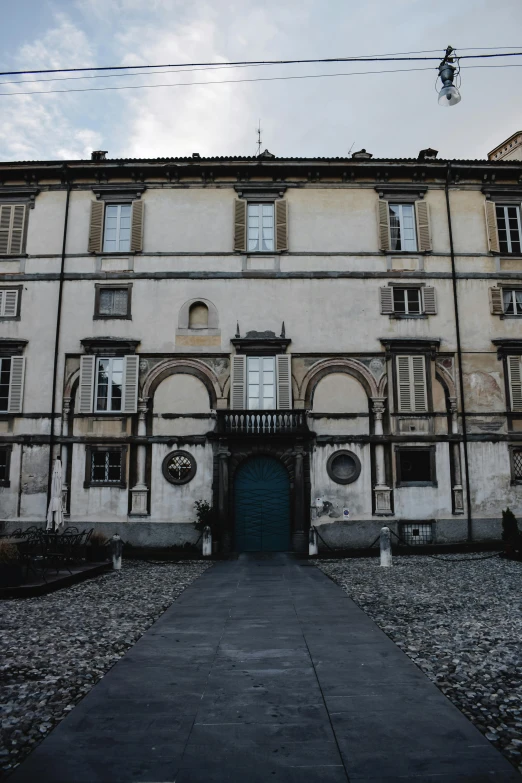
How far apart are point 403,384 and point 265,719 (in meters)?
17.5

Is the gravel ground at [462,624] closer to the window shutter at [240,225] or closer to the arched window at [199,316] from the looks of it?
the arched window at [199,316]

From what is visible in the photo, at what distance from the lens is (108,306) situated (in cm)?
2197

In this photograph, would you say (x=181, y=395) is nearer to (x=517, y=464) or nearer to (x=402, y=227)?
(x=402, y=227)

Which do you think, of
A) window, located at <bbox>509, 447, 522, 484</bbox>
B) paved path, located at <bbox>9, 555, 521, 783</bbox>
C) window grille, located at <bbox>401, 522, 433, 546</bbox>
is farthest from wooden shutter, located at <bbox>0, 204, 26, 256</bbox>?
window, located at <bbox>509, 447, 522, 484</bbox>

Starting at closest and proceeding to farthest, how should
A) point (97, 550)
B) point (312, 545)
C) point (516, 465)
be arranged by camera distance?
point (97, 550), point (312, 545), point (516, 465)

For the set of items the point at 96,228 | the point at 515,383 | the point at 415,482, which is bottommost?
the point at 415,482

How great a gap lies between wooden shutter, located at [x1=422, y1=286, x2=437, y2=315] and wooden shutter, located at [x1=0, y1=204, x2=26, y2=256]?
14742 mm

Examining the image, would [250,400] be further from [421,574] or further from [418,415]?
[421,574]

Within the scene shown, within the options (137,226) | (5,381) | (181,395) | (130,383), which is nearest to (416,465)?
(181,395)

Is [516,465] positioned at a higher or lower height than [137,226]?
lower

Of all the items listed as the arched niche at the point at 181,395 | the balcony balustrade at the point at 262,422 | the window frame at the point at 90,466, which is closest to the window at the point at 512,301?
the balcony balustrade at the point at 262,422

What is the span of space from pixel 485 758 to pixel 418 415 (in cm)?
1761

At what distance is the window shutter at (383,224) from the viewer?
22297 millimetres

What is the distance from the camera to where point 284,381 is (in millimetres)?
21203
